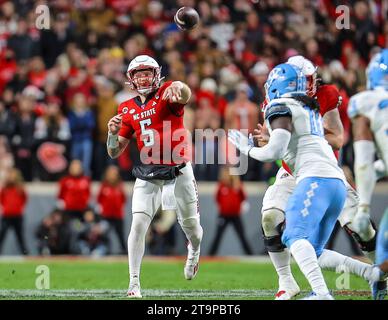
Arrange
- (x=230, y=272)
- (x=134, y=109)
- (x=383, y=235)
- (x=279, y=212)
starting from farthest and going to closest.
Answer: (x=230, y=272)
(x=134, y=109)
(x=279, y=212)
(x=383, y=235)

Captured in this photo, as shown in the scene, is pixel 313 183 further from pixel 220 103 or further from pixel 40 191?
pixel 40 191

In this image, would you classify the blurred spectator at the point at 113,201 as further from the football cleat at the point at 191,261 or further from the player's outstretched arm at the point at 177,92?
the player's outstretched arm at the point at 177,92

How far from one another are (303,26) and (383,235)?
9.81 metres

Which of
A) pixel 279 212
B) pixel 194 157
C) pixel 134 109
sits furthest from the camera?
pixel 194 157

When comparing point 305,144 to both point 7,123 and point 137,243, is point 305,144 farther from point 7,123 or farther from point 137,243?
point 7,123

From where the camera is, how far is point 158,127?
8.77 meters

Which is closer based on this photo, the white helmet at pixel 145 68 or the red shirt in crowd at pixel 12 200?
the white helmet at pixel 145 68

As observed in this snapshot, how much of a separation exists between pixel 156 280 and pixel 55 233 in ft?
15.4

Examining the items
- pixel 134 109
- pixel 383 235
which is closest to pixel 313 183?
pixel 383 235

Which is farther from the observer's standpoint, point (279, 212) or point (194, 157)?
point (194, 157)

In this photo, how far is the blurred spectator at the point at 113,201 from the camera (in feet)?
48.7

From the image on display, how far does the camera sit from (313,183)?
7137 millimetres

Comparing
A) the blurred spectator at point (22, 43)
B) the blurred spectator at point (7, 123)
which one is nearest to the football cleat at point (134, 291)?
the blurred spectator at point (7, 123)

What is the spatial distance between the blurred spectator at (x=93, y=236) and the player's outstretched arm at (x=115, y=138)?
6210 millimetres
